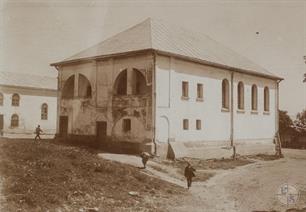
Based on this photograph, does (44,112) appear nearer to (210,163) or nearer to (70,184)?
(210,163)

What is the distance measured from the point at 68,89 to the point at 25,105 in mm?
19600

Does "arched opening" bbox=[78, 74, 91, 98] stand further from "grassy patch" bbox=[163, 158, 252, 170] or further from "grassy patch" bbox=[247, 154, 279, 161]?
"grassy patch" bbox=[247, 154, 279, 161]

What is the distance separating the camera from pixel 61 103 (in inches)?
1157

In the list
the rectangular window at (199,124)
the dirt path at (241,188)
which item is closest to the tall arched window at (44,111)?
the rectangular window at (199,124)

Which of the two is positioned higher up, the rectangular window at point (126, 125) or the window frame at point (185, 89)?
the window frame at point (185, 89)

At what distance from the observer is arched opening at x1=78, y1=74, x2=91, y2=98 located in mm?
28203

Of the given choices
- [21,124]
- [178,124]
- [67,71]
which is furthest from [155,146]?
[21,124]

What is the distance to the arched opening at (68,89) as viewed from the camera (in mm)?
29219

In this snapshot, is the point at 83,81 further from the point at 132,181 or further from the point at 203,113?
the point at 132,181

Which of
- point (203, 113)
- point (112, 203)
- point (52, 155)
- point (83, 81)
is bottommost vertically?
point (112, 203)

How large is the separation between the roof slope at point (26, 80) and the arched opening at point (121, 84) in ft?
77.3

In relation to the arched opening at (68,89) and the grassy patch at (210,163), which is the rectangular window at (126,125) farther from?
the arched opening at (68,89)

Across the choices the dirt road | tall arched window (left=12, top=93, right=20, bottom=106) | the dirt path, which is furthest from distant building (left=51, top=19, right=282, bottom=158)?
tall arched window (left=12, top=93, right=20, bottom=106)

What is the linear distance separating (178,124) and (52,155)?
1052cm
